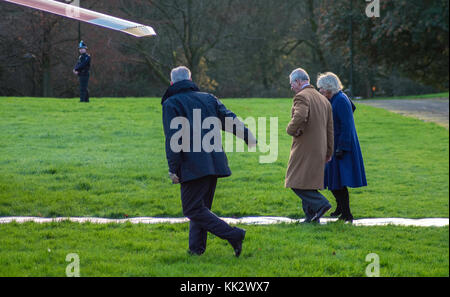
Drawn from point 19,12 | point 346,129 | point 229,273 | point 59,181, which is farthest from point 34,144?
point 19,12

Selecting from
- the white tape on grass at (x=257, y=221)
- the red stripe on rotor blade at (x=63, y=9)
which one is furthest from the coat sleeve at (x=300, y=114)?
the red stripe on rotor blade at (x=63, y=9)

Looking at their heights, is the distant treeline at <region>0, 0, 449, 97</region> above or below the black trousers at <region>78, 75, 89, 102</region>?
above

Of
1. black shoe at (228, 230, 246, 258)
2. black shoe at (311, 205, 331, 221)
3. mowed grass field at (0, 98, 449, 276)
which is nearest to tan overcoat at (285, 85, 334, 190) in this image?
black shoe at (311, 205, 331, 221)

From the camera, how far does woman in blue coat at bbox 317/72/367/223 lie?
25.0 feet

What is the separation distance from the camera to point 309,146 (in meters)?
7.23

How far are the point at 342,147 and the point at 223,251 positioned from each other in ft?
7.56

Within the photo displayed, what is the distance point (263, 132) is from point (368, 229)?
401 inches

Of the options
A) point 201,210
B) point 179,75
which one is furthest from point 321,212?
point 179,75

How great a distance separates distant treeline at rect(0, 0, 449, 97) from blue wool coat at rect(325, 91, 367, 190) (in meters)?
20.2

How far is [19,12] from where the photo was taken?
3291cm

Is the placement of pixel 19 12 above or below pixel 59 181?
above

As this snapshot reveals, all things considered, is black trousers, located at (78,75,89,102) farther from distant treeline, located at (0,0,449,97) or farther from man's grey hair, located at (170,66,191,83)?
man's grey hair, located at (170,66,191,83)

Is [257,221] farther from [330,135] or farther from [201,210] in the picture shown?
[201,210]

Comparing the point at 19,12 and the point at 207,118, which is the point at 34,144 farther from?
the point at 19,12
